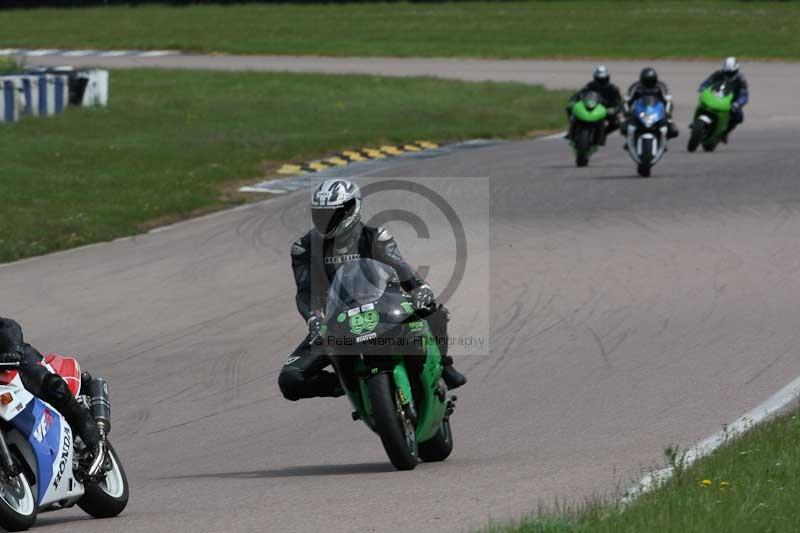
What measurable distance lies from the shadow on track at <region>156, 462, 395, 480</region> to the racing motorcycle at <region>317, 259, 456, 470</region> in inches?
11.0

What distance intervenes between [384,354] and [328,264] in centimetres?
73

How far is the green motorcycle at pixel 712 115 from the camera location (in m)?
24.8

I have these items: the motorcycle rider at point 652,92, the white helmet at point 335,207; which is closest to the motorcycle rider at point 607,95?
the motorcycle rider at point 652,92

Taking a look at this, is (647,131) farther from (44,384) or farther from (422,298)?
(44,384)

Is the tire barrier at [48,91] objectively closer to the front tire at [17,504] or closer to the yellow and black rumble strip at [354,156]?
the yellow and black rumble strip at [354,156]

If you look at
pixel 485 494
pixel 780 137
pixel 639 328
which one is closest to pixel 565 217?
pixel 639 328

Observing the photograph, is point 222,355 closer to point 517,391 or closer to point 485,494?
point 517,391

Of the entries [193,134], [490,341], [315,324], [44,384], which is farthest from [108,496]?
[193,134]

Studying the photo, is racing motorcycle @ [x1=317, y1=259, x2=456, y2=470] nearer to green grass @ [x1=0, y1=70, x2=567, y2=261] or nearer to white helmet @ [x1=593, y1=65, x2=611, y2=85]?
green grass @ [x1=0, y1=70, x2=567, y2=261]

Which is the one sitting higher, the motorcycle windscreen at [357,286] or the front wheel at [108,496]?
the motorcycle windscreen at [357,286]

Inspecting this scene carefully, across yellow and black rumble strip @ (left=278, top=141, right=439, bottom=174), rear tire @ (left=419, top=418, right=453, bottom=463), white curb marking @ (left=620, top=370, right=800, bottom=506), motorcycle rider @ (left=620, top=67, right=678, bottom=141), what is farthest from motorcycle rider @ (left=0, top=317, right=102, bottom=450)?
yellow and black rumble strip @ (left=278, top=141, right=439, bottom=174)

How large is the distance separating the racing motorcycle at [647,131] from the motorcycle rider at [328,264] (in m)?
14.1

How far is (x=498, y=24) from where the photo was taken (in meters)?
53.7

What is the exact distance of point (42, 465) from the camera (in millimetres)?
7125
